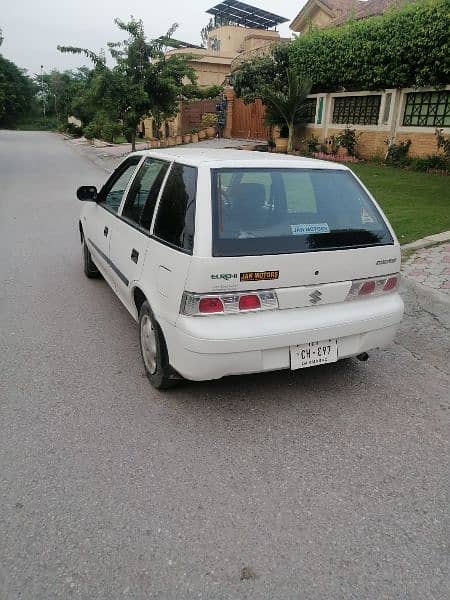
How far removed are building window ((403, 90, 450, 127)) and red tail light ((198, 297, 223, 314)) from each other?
1498cm

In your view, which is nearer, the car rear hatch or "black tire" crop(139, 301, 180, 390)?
the car rear hatch

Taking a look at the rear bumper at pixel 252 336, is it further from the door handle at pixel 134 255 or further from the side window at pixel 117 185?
the side window at pixel 117 185

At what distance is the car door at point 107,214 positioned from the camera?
458 centimetres

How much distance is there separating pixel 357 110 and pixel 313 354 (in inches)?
690

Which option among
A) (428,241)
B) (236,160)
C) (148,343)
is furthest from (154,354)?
(428,241)

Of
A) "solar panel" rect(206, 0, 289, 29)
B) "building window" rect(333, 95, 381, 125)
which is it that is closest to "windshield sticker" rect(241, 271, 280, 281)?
"building window" rect(333, 95, 381, 125)

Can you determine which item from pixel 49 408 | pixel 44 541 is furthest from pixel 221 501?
pixel 49 408

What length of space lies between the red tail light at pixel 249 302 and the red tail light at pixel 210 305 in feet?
0.43

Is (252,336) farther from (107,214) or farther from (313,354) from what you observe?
(107,214)

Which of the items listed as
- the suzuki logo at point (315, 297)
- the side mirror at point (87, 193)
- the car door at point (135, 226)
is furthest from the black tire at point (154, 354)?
the side mirror at point (87, 193)

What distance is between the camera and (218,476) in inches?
107

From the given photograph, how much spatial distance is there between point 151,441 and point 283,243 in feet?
4.78

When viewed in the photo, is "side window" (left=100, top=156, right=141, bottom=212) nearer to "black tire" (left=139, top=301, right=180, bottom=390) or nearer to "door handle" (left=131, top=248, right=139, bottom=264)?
"door handle" (left=131, top=248, right=139, bottom=264)

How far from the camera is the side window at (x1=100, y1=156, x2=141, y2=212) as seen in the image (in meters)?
4.53
